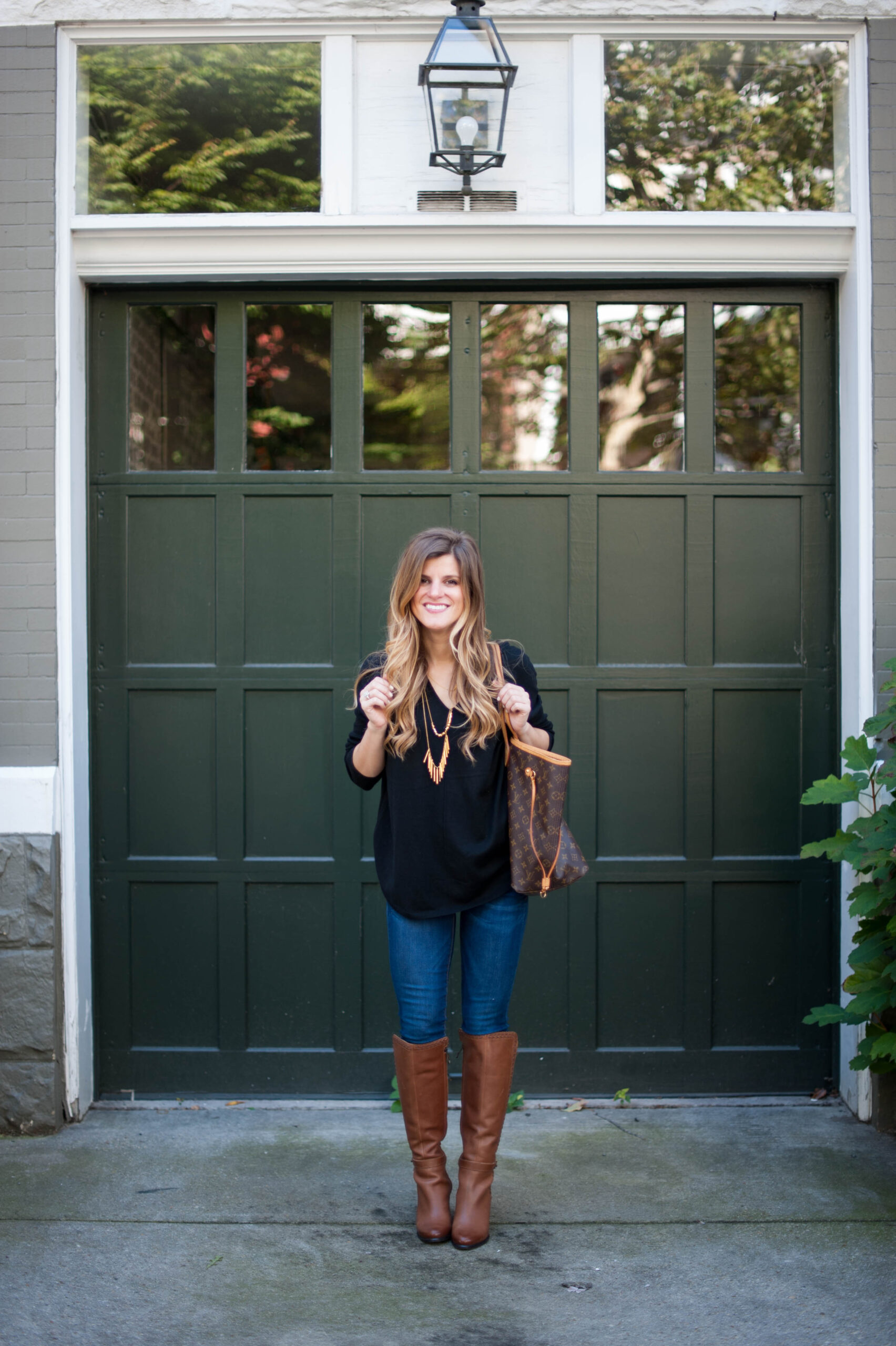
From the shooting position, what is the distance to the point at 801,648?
13.3 ft

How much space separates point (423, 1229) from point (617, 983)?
4.40ft

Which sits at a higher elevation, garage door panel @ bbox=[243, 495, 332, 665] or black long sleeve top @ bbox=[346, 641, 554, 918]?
garage door panel @ bbox=[243, 495, 332, 665]

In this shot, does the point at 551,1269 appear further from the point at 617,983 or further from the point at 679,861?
the point at 679,861

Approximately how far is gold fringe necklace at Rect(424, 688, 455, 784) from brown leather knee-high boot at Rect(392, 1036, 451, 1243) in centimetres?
71

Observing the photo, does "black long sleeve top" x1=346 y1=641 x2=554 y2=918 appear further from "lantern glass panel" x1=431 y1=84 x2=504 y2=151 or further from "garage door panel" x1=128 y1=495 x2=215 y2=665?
"lantern glass panel" x1=431 y1=84 x2=504 y2=151

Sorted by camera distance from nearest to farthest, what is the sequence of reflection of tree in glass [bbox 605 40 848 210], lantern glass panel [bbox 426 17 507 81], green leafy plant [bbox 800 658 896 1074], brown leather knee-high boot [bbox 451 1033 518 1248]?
1. brown leather knee-high boot [bbox 451 1033 518 1248]
2. green leafy plant [bbox 800 658 896 1074]
3. lantern glass panel [bbox 426 17 507 81]
4. reflection of tree in glass [bbox 605 40 848 210]

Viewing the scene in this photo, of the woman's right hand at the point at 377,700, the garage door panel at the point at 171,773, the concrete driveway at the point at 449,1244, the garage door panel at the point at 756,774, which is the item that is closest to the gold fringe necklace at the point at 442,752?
the woman's right hand at the point at 377,700

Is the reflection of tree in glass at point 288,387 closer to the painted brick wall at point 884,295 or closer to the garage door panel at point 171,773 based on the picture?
the garage door panel at point 171,773

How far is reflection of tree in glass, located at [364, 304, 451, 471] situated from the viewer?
13.3 ft

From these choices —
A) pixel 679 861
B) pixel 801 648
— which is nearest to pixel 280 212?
pixel 801 648

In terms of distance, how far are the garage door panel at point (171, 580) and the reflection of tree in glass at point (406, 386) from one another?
677 mm

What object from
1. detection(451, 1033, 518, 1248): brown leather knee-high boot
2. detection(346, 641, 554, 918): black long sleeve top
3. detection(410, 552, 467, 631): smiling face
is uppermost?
detection(410, 552, 467, 631): smiling face

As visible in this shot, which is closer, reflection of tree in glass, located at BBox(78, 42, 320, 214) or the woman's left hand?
the woman's left hand

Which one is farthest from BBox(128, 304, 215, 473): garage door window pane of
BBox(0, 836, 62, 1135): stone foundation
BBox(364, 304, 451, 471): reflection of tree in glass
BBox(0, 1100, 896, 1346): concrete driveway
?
BBox(0, 1100, 896, 1346): concrete driveway
